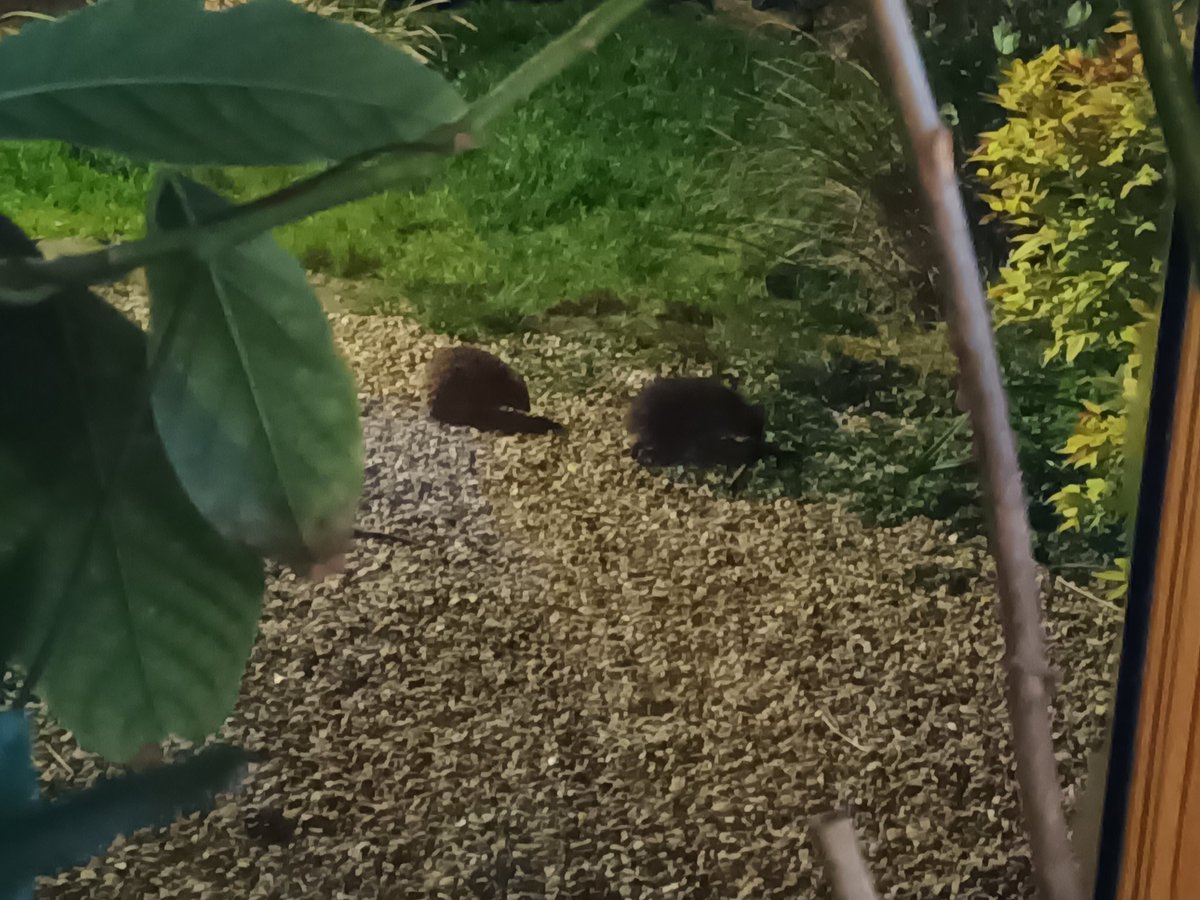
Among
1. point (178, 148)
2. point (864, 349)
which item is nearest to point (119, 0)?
point (178, 148)

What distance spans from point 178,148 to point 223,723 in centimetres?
28

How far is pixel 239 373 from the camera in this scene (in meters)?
0.49

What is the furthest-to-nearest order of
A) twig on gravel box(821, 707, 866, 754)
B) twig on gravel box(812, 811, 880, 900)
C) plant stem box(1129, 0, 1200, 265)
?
twig on gravel box(821, 707, 866, 754) < twig on gravel box(812, 811, 880, 900) < plant stem box(1129, 0, 1200, 265)

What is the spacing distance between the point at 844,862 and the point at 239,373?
35cm

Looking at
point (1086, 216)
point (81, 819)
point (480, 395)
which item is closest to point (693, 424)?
point (480, 395)

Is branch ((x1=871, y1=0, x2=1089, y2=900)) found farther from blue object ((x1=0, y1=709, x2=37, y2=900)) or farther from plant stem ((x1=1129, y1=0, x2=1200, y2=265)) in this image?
blue object ((x1=0, y1=709, x2=37, y2=900))

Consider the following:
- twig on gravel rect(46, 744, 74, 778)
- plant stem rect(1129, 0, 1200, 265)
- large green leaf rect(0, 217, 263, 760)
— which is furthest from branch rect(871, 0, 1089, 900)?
twig on gravel rect(46, 744, 74, 778)

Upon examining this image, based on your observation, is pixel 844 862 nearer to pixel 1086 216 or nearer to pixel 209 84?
pixel 1086 216

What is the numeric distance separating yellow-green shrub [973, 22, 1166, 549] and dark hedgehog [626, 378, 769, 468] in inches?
5.2

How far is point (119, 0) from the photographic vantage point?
0.46m

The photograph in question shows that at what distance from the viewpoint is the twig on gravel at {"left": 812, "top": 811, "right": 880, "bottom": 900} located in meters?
0.45

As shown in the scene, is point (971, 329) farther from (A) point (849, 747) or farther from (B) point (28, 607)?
(B) point (28, 607)

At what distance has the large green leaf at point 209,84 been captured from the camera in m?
0.46

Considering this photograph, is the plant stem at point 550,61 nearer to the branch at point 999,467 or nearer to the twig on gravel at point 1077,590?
the branch at point 999,467
